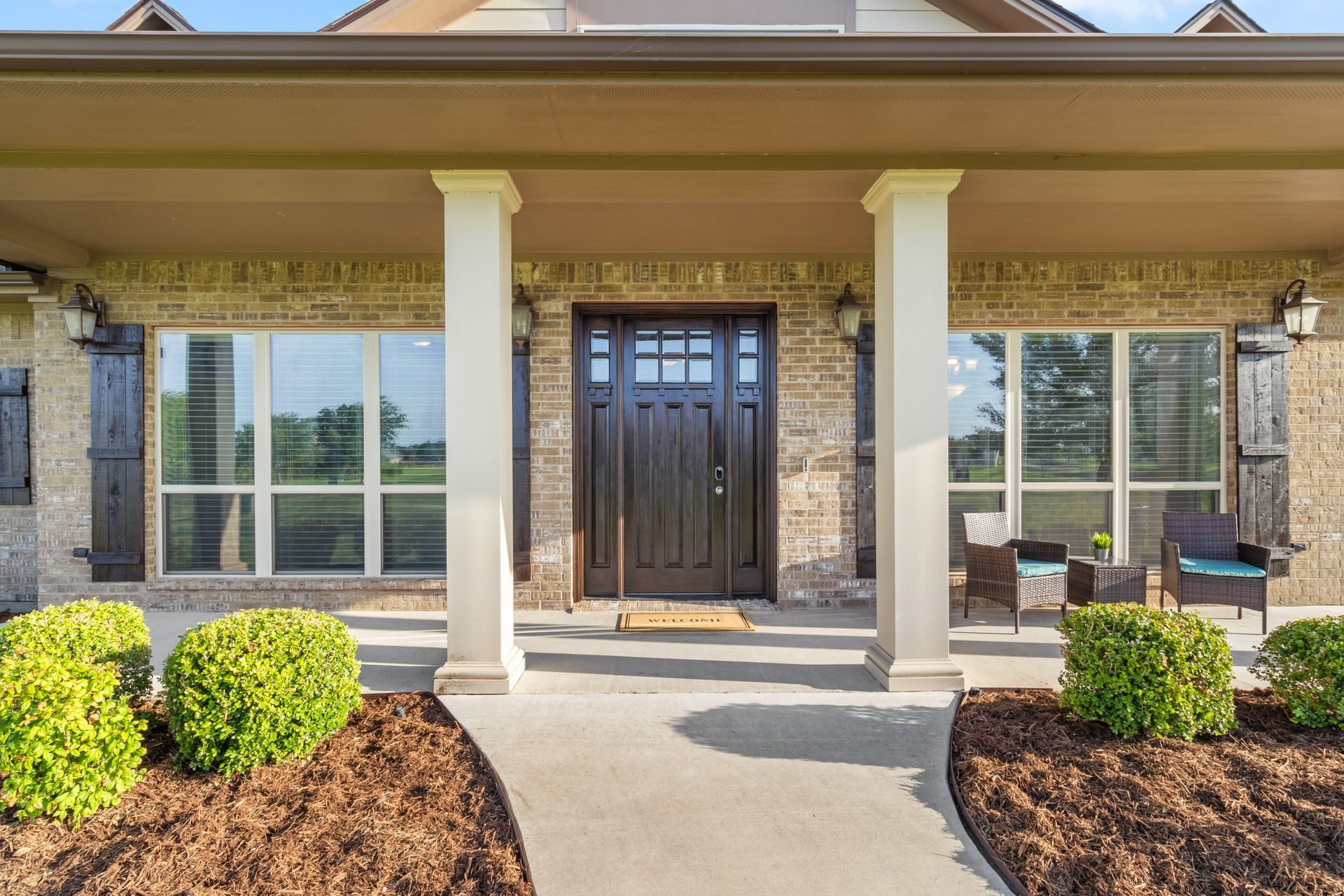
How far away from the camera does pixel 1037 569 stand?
4797 millimetres

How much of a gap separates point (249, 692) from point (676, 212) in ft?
11.2

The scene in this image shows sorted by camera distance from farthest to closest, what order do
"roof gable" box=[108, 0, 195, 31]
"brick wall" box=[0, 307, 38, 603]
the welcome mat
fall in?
"brick wall" box=[0, 307, 38, 603] → the welcome mat → "roof gable" box=[108, 0, 195, 31]

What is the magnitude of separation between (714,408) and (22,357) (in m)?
5.69

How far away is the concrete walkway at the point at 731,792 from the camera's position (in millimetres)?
2137

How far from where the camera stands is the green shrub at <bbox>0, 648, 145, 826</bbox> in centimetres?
223

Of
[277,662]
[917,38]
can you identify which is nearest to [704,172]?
[917,38]

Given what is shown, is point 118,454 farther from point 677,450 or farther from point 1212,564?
point 1212,564

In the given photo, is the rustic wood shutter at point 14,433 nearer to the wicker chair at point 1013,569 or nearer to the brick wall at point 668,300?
the brick wall at point 668,300

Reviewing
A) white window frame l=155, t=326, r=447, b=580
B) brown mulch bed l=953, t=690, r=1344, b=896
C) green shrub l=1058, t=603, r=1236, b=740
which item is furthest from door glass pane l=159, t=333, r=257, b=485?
green shrub l=1058, t=603, r=1236, b=740

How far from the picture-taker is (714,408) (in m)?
5.57

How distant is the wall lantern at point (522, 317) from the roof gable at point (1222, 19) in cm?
511

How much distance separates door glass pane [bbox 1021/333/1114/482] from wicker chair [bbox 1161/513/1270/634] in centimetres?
67

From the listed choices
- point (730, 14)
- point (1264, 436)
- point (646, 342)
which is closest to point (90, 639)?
point (646, 342)

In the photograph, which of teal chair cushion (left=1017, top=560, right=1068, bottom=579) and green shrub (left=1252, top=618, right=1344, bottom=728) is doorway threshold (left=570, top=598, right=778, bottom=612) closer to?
teal chair cushion (left=1017, top=560, right=1068, bottom=579)
